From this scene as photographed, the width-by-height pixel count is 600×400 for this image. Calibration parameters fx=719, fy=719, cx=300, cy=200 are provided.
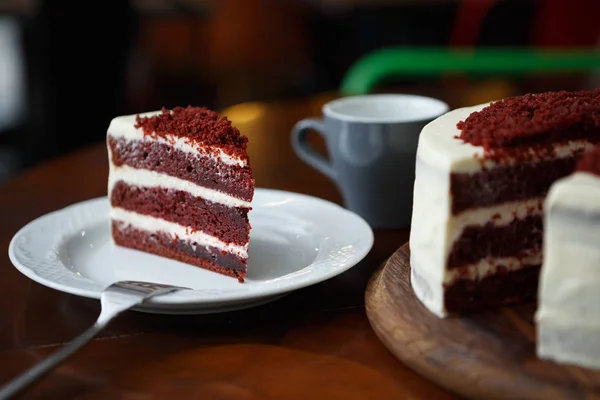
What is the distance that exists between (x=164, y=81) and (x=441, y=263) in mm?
4869

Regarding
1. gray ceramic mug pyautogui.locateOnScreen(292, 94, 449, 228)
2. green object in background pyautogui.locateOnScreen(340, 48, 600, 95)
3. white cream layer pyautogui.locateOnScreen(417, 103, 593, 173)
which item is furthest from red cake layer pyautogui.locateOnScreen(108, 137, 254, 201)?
green object in background pyautogui.locateOnScreen(340, 48, 600, 95)

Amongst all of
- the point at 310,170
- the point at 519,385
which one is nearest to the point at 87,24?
the point at 310,170

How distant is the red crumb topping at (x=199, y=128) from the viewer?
4.64ft

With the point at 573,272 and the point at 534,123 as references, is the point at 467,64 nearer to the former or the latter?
the point at 534,123

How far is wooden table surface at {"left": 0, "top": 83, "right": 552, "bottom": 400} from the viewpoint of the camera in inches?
36.1

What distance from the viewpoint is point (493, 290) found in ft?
3.75

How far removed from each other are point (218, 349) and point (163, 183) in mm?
610

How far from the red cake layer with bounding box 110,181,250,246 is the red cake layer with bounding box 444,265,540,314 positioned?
46 cm

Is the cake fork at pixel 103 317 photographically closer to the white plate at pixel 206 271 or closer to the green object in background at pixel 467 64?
the white plate at pixel 206 271

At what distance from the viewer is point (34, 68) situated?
366cm

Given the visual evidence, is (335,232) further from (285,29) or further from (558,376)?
(285,29)

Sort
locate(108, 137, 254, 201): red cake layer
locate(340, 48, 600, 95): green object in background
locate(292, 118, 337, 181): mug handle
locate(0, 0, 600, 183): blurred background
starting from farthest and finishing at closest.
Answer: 1. locate(0, 0, 600, 183): blurred background
2. locate(340, 48, 600, 95): green object in background
3. locate(292, 118, 337, 181): mug handle
4. locate(108, 137, 254, 201): red cake layer

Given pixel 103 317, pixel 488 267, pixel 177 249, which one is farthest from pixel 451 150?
pixel 177 249

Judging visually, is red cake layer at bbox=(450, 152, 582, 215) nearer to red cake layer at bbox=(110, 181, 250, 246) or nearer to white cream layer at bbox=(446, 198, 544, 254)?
white cream layer at bbox=(446, 198, 544, 254)
